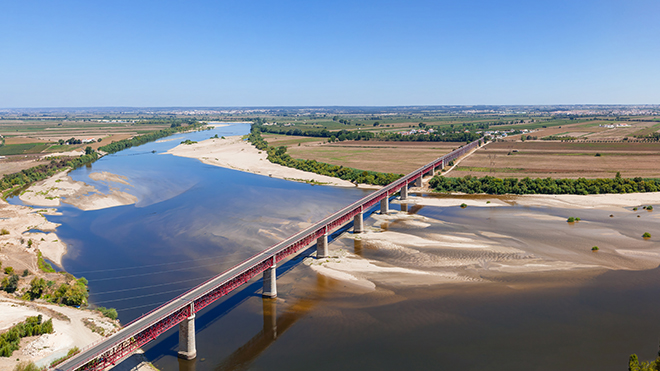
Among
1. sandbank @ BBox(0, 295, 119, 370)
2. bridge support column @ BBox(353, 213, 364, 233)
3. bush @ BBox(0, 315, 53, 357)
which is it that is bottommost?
sandbank @ BBox(0, 295, 119, 370)

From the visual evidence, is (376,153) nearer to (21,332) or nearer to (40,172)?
(40,172)

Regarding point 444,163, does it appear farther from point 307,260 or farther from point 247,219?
point 307,260

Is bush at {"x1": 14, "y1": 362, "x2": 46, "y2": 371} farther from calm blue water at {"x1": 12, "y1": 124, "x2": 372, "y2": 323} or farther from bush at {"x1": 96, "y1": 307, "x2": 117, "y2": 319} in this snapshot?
calm blue water at {"x1": 12, "y1": 124, "x2": 372, "y2": 323}

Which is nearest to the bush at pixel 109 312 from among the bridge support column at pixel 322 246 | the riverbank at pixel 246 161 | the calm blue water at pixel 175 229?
the calm blue water at pixel 175 229

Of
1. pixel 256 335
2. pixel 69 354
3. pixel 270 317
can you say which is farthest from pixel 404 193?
pixel 69 354

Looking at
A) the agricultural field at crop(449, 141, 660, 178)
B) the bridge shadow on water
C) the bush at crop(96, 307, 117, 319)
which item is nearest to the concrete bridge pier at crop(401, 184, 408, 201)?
the agricultural field at crop(449, 141, 660, 178)

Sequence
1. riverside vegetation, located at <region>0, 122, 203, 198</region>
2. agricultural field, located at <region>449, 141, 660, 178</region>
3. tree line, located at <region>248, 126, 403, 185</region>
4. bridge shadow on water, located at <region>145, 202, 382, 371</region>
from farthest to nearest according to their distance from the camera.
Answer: agricultural field, located at <region>449, 141, 660, 178</region>
tree line, located at <region>248, 126, 403, 185</region>
riverside vegetation, located at <region>0, 122, 203, 198</region>
bridge shadow on water, located at <region>145, 202, 382, 371</region>
